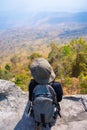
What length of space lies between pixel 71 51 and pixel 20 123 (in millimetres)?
37905

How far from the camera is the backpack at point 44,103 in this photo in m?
4.54

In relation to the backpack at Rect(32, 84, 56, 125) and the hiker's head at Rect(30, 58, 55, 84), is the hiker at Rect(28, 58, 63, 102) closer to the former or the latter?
the hiker's head at Rect(30, 58, 55, 84)

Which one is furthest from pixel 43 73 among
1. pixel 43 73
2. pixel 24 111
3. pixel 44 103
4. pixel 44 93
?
pixel 24 111

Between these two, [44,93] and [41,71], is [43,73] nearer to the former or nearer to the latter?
[41,71]

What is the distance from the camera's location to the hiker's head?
4691 millimetres

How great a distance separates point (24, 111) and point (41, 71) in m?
1.17

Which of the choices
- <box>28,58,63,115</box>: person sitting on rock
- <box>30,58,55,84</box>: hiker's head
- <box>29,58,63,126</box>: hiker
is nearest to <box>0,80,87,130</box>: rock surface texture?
<box>29,58,63,126</box>: hiker

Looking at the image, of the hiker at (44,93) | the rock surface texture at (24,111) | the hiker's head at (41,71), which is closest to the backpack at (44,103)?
the hiker at (44,93)

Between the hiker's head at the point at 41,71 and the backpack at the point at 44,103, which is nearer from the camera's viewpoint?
the backpack at the point at 44,103

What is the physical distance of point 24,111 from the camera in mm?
5480

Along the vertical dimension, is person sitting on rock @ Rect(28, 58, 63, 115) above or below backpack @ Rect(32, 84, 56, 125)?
above

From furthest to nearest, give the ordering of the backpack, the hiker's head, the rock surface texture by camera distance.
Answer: the rock surface texture, the hiker's head, the backpack

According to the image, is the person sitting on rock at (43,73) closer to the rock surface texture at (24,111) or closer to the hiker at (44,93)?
the hiker at (44,93)

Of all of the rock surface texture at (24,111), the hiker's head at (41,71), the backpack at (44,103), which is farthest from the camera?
the rock surface texture at (24,111)
